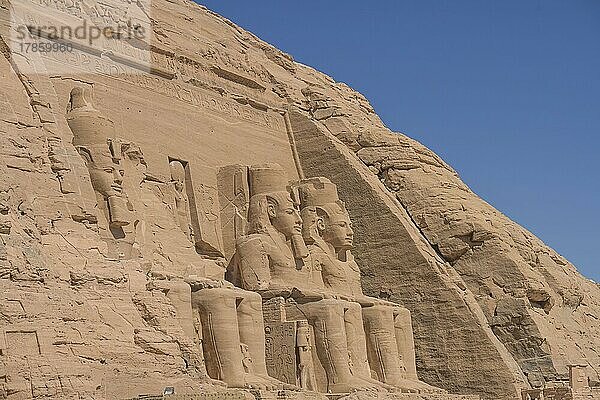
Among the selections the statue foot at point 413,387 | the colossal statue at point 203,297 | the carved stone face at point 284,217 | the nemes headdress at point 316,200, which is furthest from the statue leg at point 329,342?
the nemes headdress at point 316,200

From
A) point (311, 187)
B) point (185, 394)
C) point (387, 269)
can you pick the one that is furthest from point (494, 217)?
point (185, 394)

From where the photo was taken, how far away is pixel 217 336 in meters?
12.8

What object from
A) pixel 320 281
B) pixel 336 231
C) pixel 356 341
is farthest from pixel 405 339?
pixel 336 231

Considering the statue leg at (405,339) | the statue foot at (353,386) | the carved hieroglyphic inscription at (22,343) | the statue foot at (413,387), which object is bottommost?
the carved hieroglyphic inscription at (22,343)

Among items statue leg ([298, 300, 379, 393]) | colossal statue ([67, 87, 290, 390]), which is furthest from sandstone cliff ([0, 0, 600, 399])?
statue leg ([298, 300, 379, 393])

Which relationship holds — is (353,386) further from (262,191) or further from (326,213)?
(262,191)

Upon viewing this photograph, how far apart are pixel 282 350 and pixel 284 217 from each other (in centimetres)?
208

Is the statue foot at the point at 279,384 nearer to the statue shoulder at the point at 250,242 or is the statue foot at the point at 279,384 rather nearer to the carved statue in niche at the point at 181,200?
the statue shoulder at the point at 250,242

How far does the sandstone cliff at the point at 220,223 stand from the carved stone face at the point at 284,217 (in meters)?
0.85

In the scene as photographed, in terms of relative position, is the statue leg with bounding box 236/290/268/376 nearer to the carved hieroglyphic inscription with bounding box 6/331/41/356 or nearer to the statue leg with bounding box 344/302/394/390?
the statue leg with bounding box 344/302/394/390

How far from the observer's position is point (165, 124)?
50.2 ft

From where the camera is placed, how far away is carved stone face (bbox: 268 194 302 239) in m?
15.1

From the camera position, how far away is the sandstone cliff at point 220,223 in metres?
9.68

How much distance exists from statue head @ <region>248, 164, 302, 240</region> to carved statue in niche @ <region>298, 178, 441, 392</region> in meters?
0.50
